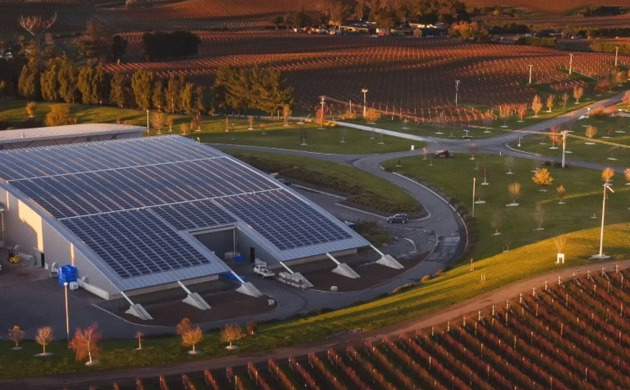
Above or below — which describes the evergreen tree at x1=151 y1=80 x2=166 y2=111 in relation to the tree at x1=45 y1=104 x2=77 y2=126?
above

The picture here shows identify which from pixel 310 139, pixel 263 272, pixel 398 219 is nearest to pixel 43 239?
pixel 263 272

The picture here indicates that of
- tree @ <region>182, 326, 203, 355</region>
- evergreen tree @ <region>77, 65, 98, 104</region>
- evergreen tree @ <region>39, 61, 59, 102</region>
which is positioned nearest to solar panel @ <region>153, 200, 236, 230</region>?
tree @ <region>182, 326, 203, 355</region>

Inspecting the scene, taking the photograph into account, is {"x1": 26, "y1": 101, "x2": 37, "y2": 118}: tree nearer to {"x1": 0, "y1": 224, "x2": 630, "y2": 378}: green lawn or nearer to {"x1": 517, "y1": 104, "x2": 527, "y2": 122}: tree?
{"x1": 517, "y1": 104, "x2": 527, "y2": 122}: tree

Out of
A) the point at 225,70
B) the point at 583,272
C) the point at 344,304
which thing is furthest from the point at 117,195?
the point at 225,70

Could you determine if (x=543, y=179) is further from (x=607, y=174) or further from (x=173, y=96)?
(x=173, y=96)

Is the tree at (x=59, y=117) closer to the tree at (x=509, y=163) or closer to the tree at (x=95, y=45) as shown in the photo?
the tree at (x=95, y=45)

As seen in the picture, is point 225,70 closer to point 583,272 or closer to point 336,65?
point 336,65
